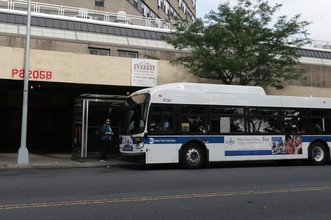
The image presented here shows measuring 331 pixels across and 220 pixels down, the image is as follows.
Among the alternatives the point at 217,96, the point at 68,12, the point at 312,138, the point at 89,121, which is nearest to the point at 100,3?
the point at 68,12

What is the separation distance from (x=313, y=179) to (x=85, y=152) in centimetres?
1006

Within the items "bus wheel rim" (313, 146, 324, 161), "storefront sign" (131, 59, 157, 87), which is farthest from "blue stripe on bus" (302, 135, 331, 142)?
"storefront sign" (131, 59, 157, 87)

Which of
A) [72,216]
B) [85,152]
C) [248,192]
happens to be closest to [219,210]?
[248,192]

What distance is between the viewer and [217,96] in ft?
44.8

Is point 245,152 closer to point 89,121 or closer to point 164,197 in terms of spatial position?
point 164,197

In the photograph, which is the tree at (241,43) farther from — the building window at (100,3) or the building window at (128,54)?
the building window at (100,3)

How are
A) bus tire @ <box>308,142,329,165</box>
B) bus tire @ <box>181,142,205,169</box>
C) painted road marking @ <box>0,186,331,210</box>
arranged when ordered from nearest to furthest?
1. painted road marking @ <box>0,186,331,210</box>
2. bus tire @ <box>181,142,205,169</box>
3. bus tire @ <box>308,142,329,165</box>

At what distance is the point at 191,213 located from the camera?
5863 mm

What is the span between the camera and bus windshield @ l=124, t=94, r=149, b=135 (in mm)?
12585

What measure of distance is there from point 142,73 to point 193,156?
636 cm

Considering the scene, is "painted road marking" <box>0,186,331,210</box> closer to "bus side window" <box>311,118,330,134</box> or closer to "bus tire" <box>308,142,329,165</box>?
"bus tire" <box>308,142,329,165</box>

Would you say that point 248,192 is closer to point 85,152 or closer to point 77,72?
point 85,152

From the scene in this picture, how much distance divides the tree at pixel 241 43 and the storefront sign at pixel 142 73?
1793 millimetres

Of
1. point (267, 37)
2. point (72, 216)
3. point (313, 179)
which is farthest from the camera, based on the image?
point (267, 37)
